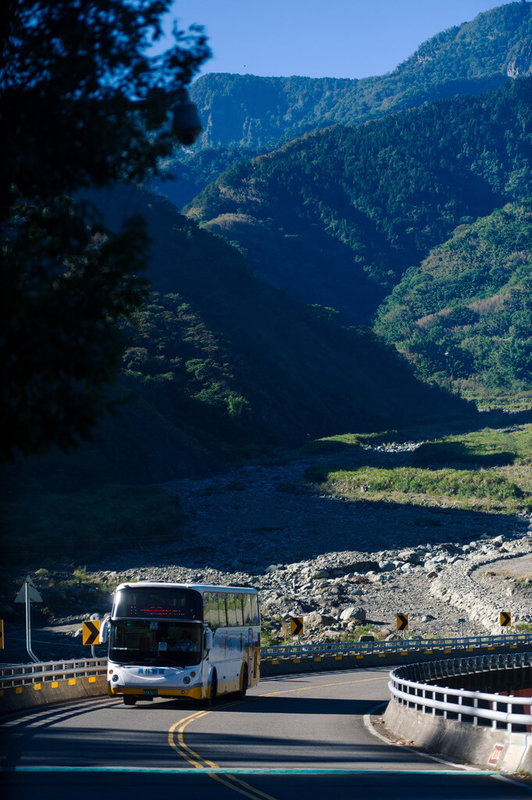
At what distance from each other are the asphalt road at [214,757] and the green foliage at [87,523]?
5973 centimetres

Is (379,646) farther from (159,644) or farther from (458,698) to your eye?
(458,698)

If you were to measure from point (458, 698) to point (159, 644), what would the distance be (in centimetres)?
623

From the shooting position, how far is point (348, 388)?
7466 inches

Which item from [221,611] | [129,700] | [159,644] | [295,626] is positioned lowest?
[295,626]

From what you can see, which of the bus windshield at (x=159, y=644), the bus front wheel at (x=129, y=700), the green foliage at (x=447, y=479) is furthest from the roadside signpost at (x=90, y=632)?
the green foliage at (x=447, y=479)

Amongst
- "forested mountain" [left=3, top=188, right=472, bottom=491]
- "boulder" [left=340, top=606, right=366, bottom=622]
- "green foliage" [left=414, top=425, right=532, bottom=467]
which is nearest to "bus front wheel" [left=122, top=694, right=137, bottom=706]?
"boulder" [left=340, top=606, right=366, bottom=622]

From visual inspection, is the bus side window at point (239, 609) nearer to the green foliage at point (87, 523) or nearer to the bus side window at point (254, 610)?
the bus side window at point (254, 610)

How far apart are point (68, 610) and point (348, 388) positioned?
133035 mm

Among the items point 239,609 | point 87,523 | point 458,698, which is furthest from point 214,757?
point 87,523

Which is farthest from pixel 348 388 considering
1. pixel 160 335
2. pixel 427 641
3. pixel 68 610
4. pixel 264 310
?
pixel 427 641

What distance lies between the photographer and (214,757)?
15.9 meters

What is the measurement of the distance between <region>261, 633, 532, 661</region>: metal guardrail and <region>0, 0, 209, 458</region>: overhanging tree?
30.4 metres

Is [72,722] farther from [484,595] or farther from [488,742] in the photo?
[484,595]

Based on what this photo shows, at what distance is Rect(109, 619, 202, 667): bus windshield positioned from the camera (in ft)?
71.8
